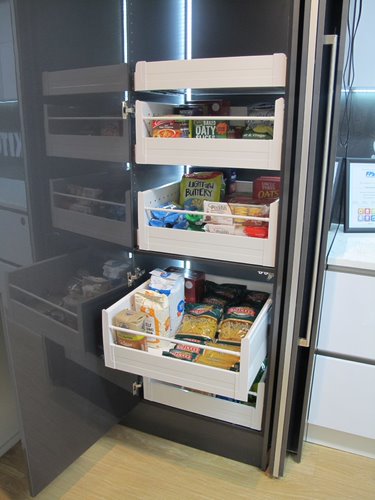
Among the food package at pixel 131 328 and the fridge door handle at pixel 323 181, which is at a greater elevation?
the fridge door handle at pixel 323 181

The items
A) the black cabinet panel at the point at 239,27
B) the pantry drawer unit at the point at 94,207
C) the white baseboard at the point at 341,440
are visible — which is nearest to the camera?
the pantry drawer unit at the point at 94,207

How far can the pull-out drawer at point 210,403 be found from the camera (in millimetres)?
1631

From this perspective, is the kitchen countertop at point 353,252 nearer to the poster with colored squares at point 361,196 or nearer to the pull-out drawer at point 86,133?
the poster with colored squares at point 361,196

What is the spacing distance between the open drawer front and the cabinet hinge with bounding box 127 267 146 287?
0.30 feet

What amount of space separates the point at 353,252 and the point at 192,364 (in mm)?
722

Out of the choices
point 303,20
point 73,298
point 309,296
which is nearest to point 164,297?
point 73,298

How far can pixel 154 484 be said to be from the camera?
5.36ft

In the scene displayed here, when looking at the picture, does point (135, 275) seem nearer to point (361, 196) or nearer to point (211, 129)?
point (211, 129)

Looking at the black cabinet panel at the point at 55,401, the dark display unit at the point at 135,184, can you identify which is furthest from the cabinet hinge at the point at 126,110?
the black cabinet panel at the point at 55,401

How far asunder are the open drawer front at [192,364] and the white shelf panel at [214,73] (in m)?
0.73

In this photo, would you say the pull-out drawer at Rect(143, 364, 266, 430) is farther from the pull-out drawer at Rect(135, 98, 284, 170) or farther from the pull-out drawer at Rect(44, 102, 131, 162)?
the pull-out drawer at Rect(44, 102, 131, 162)

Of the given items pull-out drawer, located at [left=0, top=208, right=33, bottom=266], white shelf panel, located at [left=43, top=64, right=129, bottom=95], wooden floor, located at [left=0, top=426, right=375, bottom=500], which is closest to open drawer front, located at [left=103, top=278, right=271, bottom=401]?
pull-out drawer, located at [left=0, top=208, right=33, bottom=266]

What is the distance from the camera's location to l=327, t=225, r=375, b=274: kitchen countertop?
1506mm

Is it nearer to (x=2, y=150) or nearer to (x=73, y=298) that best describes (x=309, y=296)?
(x=73, y=298)
